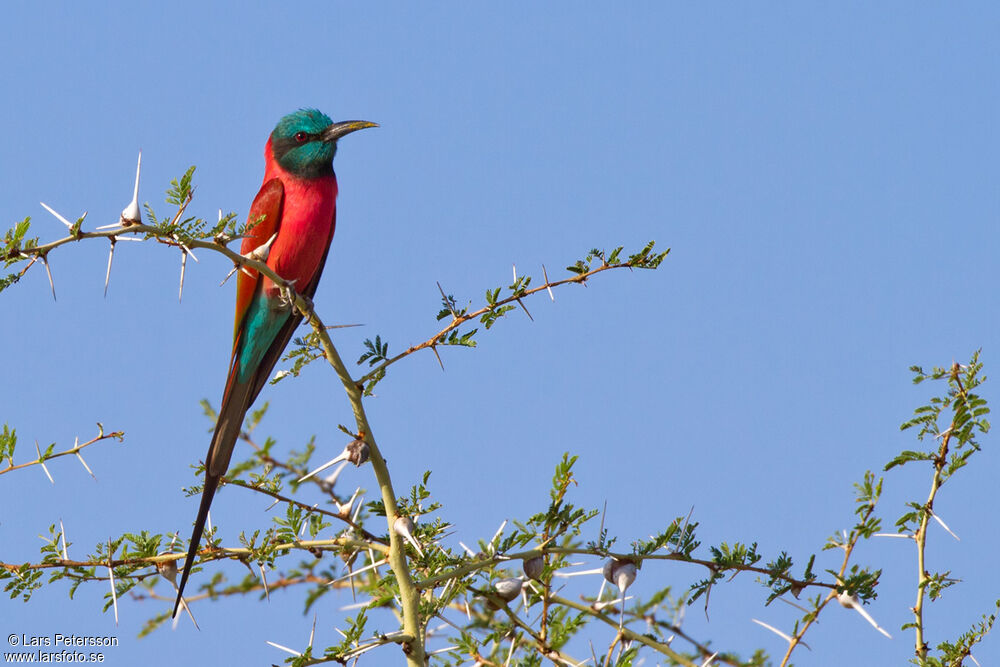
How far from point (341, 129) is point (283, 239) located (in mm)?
818

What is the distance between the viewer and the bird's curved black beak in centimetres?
562

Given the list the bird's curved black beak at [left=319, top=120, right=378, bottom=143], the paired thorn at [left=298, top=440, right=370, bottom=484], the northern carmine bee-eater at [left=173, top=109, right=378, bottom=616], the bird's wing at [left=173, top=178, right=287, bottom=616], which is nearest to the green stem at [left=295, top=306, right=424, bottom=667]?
the paired thorn at [left=298, top=440, right=370, bottom=484]

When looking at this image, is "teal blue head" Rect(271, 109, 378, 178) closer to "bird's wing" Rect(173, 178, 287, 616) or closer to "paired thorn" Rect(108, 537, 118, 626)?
"bird's wing" Rect(173, 178, 287, 616)

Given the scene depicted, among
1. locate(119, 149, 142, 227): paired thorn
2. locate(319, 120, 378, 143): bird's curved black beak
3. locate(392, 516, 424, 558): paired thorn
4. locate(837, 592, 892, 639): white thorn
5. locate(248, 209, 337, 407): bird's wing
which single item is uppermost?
locate(319, 120, 378, 143): bird's curved black beak

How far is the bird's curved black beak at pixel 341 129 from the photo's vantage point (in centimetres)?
562

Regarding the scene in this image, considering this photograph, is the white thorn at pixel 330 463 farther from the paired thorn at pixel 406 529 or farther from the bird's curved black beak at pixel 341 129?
the bird's curved black beak at pixel 341 129

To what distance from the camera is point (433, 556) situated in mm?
3131

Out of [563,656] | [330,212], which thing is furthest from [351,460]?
[330,212]

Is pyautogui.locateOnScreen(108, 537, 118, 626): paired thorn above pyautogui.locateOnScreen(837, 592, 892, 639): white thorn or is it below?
above

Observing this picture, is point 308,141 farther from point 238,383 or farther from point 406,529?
point 406,529

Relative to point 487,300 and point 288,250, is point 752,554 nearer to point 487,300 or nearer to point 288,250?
point 487,300

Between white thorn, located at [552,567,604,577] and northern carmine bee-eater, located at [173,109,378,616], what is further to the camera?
northern carmine bee-eater, located at [173,109,378,616]

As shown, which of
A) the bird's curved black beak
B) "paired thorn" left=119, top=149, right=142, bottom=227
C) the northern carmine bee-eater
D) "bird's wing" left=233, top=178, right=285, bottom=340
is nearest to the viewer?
"paired thorn" left=119, top=149, right=142, bottom=227

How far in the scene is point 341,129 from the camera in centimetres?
571
